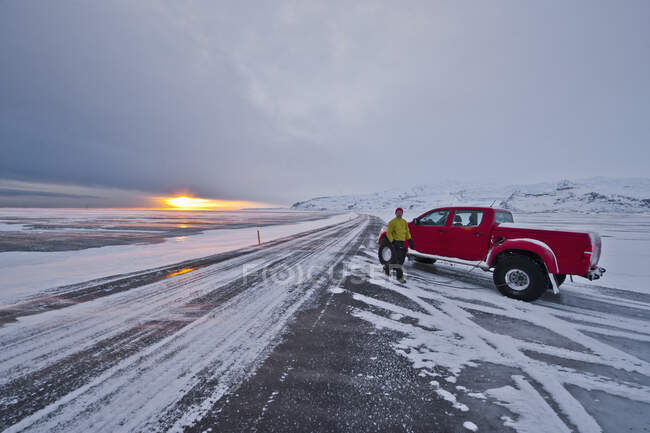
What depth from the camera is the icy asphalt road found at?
2055mm

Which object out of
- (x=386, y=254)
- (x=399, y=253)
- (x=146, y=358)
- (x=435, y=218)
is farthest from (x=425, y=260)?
(x=146, y=358)

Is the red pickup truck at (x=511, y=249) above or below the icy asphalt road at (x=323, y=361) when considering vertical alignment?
above

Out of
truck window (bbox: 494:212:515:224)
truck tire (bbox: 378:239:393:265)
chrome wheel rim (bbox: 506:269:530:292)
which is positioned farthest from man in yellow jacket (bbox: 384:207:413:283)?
chrome wheel rim (bbox: 506:269:530:292)

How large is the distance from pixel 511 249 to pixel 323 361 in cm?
460

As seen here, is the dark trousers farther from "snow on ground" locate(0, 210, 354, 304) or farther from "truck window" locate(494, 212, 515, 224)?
"snow on ground" locate(0, 210, 354, 304)

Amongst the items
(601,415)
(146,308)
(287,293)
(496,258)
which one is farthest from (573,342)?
(146,308)

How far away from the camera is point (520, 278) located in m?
4.93

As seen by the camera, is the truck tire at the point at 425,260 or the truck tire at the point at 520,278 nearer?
the truck tire at the point at 520,278

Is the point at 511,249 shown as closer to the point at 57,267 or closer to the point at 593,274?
the point at 593,274

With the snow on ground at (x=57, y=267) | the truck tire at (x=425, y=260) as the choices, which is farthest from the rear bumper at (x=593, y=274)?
the snow on ground at (x=57, y=267)

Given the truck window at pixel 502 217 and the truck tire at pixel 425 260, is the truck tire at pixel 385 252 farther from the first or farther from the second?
the truck window at pixel 502 217

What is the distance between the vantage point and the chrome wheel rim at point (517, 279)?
16.0 ft

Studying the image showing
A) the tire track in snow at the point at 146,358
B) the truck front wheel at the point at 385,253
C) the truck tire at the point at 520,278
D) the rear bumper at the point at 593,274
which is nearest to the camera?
the tire track in snow at the point at 146,358

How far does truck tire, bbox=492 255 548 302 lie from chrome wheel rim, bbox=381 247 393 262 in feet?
8.47
